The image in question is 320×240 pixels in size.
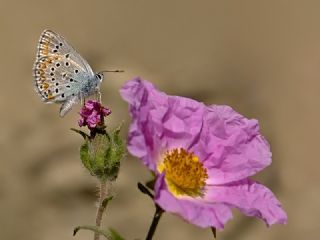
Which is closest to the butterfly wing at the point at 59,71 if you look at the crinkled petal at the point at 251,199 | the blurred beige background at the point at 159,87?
the crinkled petal at the point at 251,199

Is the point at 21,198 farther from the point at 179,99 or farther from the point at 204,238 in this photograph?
the point at 179,99

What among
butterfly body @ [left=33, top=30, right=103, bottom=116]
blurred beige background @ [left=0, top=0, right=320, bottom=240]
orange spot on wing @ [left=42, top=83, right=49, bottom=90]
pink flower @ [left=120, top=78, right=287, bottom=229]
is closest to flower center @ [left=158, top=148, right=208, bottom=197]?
pink flower @ [left=120, top=78, right=287, bottom=229]

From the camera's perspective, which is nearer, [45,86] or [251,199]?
[251,199]

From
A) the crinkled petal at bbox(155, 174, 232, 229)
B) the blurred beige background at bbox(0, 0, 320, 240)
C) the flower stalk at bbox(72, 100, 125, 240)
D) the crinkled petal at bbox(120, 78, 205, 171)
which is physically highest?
the crinkled petal at bbox(120, 78, 205, 171)

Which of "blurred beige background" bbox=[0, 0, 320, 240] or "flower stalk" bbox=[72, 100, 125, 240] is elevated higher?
"flower stalk" bbox=[72, 100, 125, 240]

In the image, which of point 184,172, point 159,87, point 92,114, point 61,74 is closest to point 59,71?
point 61,74

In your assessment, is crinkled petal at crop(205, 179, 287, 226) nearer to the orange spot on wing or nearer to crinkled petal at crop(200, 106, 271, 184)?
crinkled petal at crop(200, 106, 271, 184)

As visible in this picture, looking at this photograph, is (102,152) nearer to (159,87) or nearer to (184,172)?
(184,172)

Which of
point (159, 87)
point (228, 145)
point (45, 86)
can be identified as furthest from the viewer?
point (159, 87)
